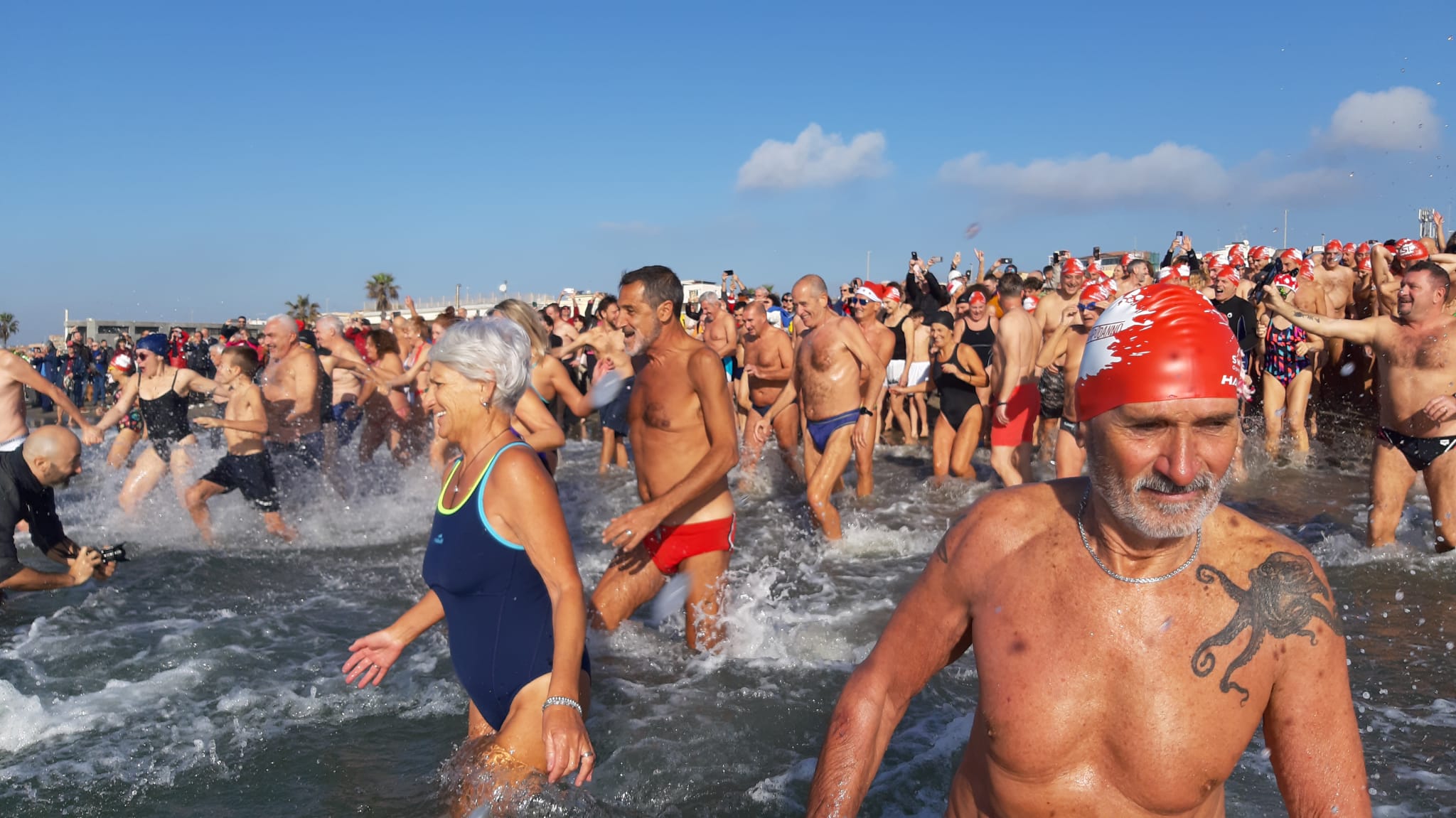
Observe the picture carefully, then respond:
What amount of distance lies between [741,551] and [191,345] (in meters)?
17.9

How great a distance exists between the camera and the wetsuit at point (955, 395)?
9.38m

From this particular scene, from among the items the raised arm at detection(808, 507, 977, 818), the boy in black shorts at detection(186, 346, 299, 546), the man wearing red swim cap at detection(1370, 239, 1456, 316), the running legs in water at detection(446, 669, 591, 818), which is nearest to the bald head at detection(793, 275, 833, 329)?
the boy in black shorts at detection(186, 346, 299, 546)

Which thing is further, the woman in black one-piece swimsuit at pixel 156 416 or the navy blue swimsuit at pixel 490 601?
the woman in black one-piece swimsuit at pixel 156 416

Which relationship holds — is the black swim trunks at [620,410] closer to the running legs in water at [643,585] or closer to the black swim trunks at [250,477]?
the running legs in water at [643,585]

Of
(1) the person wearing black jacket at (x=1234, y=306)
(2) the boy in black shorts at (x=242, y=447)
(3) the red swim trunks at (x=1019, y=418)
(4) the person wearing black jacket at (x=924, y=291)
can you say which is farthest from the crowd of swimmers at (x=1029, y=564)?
(4) the person wearing black jacket at (x=924, y=291)

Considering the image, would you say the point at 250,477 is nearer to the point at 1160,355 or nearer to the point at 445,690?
the point at 445,690

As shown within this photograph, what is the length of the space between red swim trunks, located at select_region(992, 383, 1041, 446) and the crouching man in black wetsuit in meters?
6.11

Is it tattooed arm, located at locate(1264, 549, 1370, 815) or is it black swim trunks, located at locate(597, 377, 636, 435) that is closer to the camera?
tattooed arm, located at locate(1264, 549, 1370, 815)

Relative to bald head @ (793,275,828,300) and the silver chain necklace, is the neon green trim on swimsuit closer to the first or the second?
→ the silver chain necklace

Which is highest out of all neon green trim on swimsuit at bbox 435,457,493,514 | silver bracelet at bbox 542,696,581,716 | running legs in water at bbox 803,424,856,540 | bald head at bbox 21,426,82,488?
neon green trim on swimsuit at bbox 435,457,493,514

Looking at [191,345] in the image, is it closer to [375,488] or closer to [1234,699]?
[375,488]

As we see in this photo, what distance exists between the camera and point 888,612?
5.94m

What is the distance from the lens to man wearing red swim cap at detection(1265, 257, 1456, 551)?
18.6 feet

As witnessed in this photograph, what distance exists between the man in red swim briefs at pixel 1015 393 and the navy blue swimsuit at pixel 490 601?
5.74 m
